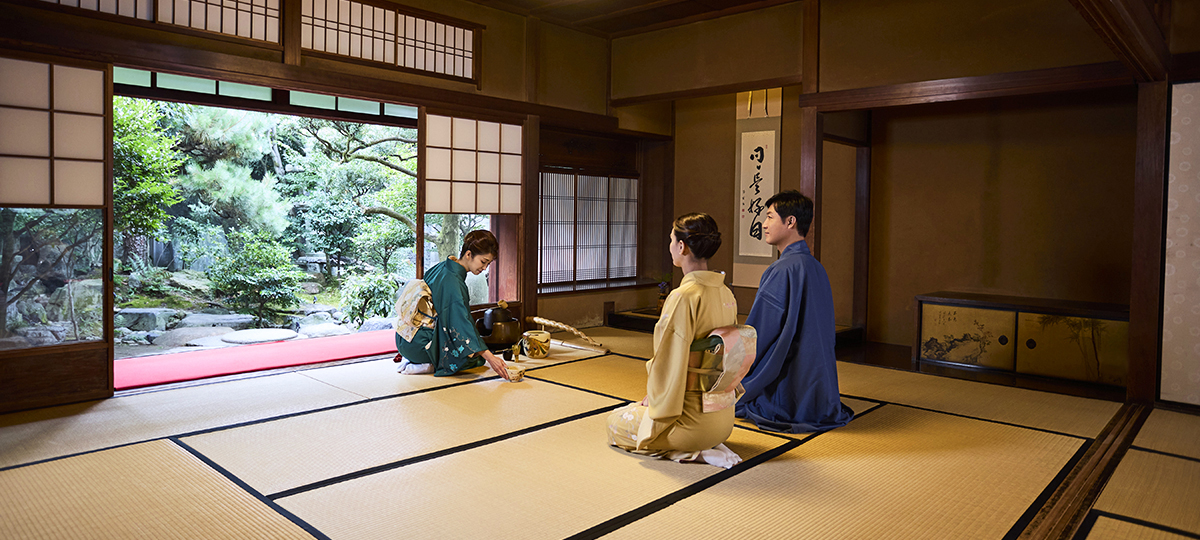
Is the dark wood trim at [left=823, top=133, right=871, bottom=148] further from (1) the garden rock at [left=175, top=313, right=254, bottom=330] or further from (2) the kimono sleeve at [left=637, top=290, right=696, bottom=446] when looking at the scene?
(1) the garden rock at [left=175, top=313, right=254, bottom=330]

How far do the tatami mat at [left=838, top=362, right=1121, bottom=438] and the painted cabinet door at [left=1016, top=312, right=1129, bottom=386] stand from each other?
49 cm

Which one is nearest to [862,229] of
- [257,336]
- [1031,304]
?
[1031,304]

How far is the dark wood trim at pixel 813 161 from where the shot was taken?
5113 mm

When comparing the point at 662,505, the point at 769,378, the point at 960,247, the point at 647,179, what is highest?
the point at 647,179

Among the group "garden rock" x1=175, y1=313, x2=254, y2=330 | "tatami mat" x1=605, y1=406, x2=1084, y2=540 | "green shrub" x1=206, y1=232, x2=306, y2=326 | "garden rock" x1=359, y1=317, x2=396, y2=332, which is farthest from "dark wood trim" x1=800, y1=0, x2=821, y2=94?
"garden rock" x1=175, y1=313, x2=254, y2=330

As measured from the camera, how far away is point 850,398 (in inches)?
157

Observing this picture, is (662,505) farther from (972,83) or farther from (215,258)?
(215,258)

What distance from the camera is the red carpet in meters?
4.27

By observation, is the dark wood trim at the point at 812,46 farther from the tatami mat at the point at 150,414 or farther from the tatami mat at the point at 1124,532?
the tatami mat at the point at 150,414

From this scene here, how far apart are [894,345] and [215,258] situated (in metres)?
7.68

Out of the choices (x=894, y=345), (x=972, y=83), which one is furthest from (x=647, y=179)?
(x=972, y=83)

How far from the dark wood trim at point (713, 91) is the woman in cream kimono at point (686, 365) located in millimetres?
3139

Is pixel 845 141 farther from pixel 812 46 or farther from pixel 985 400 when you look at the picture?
pixel 985 400

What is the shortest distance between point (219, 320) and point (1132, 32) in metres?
8.77
